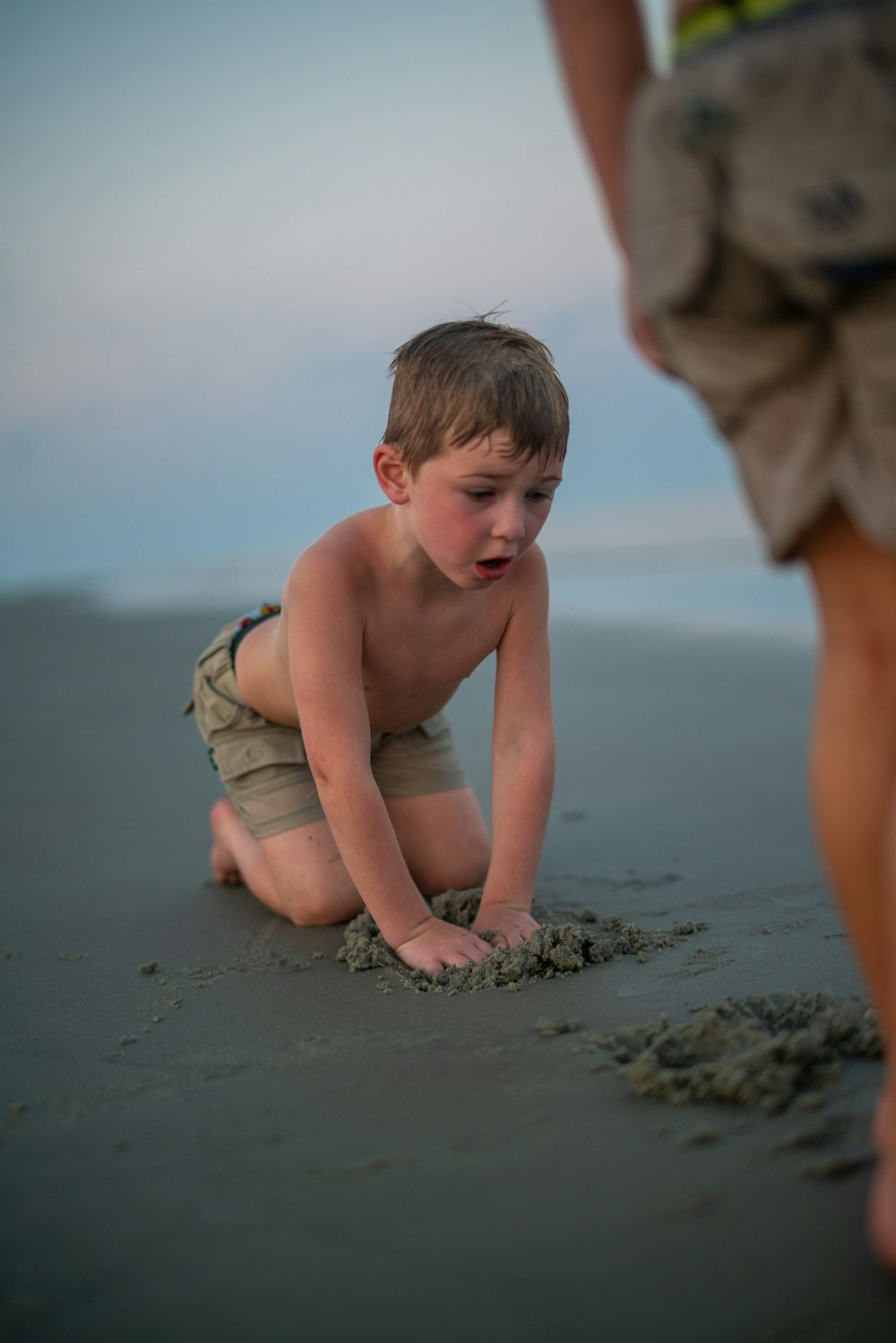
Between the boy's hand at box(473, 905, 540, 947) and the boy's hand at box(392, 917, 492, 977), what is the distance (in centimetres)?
5

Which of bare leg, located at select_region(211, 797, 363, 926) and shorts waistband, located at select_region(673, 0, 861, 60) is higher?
shorts waistband, located at select_region(673, 0, 861, 60)

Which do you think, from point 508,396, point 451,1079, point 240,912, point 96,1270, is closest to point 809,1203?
point 451,1079

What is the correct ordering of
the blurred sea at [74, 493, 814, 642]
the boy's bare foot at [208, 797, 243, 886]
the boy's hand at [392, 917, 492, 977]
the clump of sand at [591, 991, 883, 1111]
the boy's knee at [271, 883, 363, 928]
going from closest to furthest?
the clump of sand at [591, 991, 883, 1111] < the boy's hand at [392, 917, 492, 977] < the boy's knee at [271, 883, 363, 928] < the boy's bare foot at [208, 797, 243, 886] < the blurred sea at [74, 493, 814, 642]

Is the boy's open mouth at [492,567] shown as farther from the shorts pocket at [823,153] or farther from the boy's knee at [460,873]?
the shorts pocket at [823,153]

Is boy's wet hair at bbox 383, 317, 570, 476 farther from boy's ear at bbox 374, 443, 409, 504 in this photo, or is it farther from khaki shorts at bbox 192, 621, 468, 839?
khaki shorts at bbox 192, 621, 468, 839

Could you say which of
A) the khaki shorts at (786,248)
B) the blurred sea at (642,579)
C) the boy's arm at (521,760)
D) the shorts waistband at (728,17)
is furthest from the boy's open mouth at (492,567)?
the blurred sea at (642,579)

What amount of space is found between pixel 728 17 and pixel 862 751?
0.80 metres

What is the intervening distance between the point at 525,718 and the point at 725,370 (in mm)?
1513

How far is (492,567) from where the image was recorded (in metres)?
2.42

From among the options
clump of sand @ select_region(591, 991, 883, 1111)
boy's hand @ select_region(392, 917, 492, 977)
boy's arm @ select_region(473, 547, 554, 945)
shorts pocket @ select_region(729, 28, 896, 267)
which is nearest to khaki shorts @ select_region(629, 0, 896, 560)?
shorts pocket @ select_region(729, 28, 896, 267)

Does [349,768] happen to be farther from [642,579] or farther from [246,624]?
[642,579]

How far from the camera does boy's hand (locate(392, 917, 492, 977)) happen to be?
2.29m

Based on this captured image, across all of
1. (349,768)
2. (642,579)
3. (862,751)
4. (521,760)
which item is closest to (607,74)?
(862,751)

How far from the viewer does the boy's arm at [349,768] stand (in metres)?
2.42
